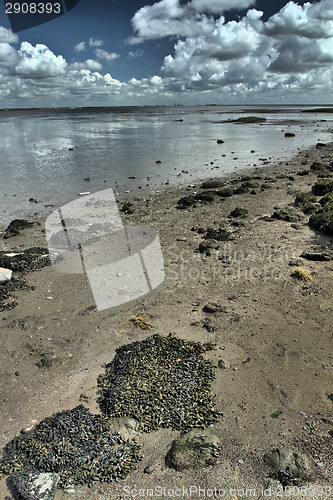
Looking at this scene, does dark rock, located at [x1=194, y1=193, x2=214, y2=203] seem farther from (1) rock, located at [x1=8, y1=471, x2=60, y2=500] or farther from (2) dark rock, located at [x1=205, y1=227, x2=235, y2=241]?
(1) rock, located at [x1=8, y1=471, x2=60, y2=500]

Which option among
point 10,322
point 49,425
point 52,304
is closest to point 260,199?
point 52,304

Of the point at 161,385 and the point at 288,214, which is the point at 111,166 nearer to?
the point at 288,214

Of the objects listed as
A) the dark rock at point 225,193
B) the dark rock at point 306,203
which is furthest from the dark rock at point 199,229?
the dark rock at point 225,193

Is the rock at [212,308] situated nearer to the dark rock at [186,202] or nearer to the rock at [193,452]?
the rock at [193,452]

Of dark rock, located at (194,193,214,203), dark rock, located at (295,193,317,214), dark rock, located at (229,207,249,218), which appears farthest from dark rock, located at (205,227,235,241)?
dark rock, located at (194,193,214,203)

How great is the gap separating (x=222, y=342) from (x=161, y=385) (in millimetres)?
1426

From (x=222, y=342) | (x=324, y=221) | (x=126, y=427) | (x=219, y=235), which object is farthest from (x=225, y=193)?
(x=126, y=427)

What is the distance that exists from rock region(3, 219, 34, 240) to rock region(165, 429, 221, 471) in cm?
864

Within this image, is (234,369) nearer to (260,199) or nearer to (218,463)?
(218,463)

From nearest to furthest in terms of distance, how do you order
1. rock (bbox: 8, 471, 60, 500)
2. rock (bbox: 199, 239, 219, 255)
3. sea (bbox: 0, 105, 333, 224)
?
rock (bbox: 8, 471, 60, 500), rock (bbox: 199, 239, 219, 255), sea (bbox: 0, 105, 333, 224)

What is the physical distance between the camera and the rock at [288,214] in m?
10.5

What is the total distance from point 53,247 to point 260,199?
8052 mm

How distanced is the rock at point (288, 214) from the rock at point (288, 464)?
786cm

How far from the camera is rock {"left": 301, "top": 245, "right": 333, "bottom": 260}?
7867 mm
